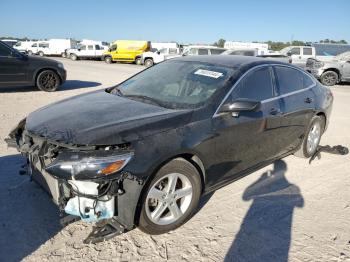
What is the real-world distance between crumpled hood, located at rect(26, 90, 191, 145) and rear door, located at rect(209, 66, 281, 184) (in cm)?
54

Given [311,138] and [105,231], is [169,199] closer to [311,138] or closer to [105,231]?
[105,231]

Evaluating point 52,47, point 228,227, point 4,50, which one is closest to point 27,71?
point 4,50

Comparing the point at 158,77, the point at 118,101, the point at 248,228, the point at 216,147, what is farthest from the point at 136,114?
the point at 248,228

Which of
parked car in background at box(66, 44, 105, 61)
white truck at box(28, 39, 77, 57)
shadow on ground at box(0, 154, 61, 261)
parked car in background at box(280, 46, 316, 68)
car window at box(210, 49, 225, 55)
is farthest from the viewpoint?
white truck at box(28, 39, 77, 57)

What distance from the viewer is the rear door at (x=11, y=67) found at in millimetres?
9875

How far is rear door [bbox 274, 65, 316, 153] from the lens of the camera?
4.40 meters

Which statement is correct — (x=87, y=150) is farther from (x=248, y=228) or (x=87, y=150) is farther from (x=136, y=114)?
(x=248, y=228)

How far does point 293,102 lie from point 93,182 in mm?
3013

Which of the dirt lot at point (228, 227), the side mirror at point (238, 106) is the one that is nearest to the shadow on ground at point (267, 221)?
the dirt lot at point (228, 227)

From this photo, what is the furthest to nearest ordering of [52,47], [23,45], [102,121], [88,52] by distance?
[23,45]
[52,47]
[88,52]
[102,121]

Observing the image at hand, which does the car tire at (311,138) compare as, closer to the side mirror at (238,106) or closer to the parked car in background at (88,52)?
the side mirror at (238,106)

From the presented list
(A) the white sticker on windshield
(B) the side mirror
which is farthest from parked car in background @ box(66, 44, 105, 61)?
(B) the side mirror

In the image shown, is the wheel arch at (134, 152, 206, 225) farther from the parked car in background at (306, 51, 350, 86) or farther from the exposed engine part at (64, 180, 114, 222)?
the parked car in background at (306, 51, 350, 86)

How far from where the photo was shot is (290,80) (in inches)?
185
